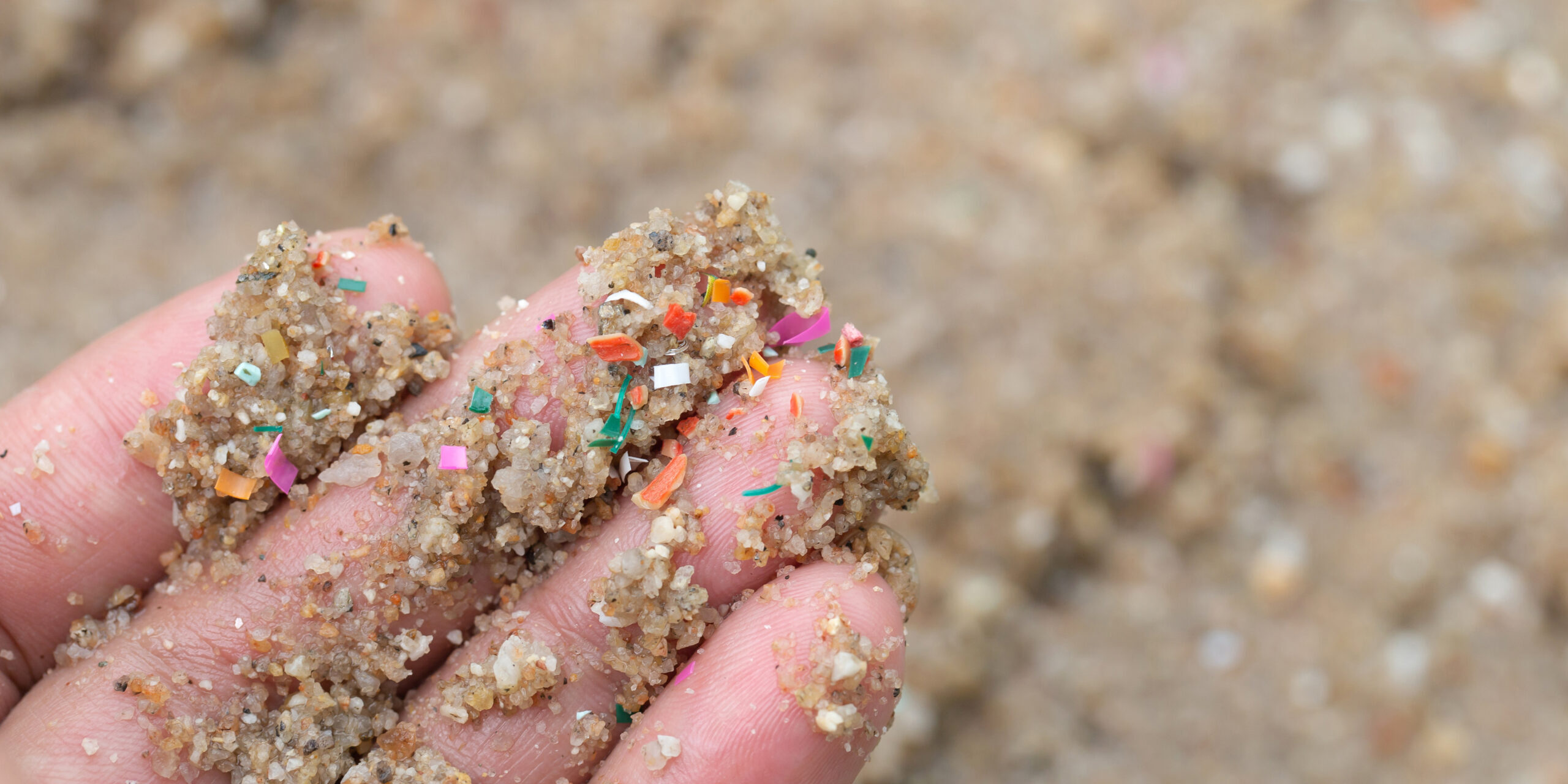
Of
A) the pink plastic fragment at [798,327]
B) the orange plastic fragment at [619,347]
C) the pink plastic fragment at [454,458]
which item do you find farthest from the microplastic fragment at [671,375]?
the pink plastic fragment at [454,458]

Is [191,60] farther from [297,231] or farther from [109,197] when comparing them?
[297,231]

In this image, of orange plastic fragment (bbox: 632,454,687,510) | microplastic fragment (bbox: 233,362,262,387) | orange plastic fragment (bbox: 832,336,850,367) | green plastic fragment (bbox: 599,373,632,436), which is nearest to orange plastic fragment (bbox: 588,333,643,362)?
green plastic fragment (bbox: 599,373,632,436)

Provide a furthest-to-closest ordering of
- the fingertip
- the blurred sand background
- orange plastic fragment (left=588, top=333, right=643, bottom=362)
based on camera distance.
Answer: the blurred sand background
orange plastic fragment (left=588, top=333, right=643, bottom=362)
the fingertip

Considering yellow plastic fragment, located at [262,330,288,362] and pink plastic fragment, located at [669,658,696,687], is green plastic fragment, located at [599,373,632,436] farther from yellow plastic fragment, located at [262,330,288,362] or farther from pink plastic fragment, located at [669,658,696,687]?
yellow plastic fragment, located at [262,330,288,362]

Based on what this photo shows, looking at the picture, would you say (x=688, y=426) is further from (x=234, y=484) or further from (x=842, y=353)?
(x=234, y=484)

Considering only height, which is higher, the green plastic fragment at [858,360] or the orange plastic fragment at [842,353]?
the orange plastic fragment at [842,353]

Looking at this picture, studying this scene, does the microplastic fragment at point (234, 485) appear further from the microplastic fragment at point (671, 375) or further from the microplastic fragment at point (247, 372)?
the microplastic fragment at point (671, 375)

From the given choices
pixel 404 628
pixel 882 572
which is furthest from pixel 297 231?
pixel 882 572
